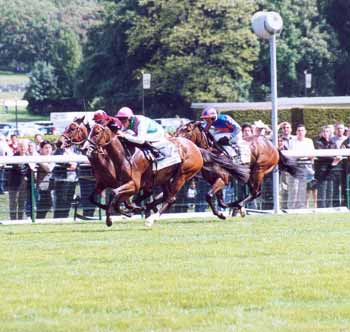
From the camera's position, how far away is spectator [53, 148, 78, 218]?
63.6ft

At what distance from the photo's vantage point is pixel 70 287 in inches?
410

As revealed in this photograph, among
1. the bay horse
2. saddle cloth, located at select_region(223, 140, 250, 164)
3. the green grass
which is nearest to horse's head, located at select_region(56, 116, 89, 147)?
the bay horse

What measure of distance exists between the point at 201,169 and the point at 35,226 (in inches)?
100

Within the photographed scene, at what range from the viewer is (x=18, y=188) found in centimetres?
1925

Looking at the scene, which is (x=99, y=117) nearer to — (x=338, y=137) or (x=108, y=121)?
(x=108, y=121)

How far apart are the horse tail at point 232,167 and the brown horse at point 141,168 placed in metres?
0.64

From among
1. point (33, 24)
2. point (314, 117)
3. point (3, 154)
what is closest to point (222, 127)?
point (3, 154)

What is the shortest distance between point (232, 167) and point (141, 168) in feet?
6.65

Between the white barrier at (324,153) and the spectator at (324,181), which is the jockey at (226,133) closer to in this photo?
the white barrier at (324,153)

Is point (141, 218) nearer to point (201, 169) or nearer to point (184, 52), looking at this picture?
point (201, 169)

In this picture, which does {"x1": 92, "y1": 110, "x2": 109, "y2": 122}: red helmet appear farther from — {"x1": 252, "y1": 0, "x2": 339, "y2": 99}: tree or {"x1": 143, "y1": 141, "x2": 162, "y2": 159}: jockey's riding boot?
{"x1": 252, "y1": 0, "x2": 339, "y2": 99}: tree

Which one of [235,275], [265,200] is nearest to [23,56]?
[265,200]

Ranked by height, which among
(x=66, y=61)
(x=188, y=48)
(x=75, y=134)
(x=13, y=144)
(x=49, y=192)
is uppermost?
(x=66, y=61)

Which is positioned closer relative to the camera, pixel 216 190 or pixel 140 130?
pixel 140 130
